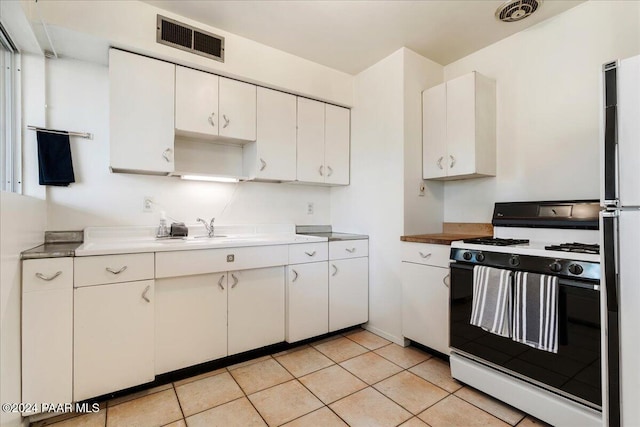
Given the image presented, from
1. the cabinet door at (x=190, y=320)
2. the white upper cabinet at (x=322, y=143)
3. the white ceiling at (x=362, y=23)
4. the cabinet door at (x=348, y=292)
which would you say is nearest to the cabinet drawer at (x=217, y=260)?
the cabinet door at (x=190, y=320)

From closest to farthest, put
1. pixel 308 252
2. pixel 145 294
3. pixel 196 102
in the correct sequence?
pixel 145 294
pixel 196 102
pixel 308 252

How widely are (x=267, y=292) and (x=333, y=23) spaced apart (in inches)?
81.3

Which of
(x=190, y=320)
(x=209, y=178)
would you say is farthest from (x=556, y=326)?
(x=209, y=178)

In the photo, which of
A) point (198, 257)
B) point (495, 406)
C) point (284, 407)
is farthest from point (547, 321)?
point (198, 257)

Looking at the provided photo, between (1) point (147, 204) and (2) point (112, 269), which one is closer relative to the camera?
(2) point (112, 269)

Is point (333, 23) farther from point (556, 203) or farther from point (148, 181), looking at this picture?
point (556, 203)

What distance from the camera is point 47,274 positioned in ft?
5.20

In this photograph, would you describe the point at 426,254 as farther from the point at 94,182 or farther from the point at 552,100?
the point at 94,182

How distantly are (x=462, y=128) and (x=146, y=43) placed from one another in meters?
2.35

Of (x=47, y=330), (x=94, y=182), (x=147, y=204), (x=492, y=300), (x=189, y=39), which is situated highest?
(x=189, y=39)

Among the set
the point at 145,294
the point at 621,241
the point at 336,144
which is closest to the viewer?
the point at 621,241

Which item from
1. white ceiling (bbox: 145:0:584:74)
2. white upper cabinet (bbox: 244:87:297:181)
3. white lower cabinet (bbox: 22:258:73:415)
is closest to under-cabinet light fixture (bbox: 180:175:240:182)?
white upper cabinet (bbox: 244:87:297:181)

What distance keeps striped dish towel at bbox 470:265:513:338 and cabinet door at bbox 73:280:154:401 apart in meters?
1.94

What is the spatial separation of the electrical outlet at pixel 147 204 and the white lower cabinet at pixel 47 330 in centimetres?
77
